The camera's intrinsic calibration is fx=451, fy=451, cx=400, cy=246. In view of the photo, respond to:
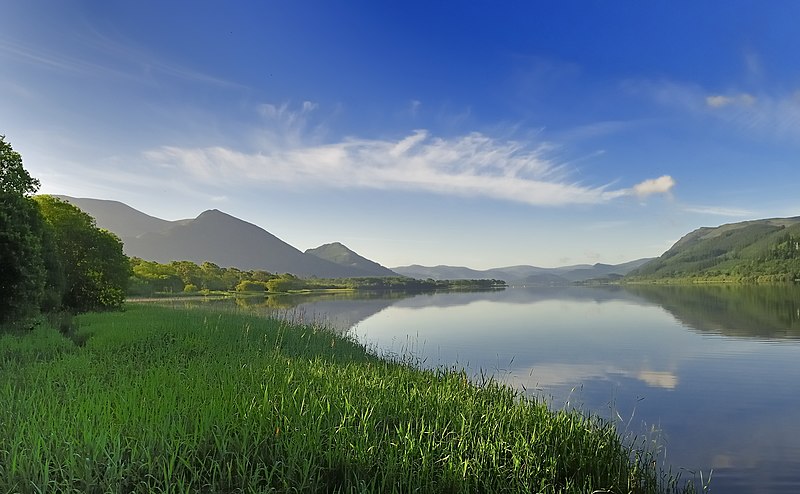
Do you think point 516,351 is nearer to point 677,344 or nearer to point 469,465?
point 677,344

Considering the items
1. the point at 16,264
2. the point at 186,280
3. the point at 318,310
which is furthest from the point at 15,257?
the point at 186,280

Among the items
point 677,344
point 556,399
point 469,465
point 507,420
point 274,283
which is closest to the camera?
→ point 469,465

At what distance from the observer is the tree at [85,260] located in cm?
3338

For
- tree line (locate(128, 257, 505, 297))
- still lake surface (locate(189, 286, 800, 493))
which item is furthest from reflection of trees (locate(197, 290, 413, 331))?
tree line (locate(128, 257, 505, 297))

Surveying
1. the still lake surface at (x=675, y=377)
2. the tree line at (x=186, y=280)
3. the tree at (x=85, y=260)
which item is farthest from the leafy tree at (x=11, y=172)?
the tree line at (x=186, y=280)

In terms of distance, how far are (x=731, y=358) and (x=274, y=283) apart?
12124 centimetres

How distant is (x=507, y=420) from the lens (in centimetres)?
832

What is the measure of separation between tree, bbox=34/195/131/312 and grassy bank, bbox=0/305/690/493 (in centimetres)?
2750

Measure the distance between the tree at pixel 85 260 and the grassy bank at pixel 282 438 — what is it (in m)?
27.5

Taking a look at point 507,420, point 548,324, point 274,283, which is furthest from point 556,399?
point 274,283

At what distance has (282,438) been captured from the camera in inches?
245

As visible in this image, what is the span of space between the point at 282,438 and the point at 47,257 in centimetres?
2735

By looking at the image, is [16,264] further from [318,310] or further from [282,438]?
[318,310]

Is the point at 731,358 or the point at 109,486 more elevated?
the point at 109,486
